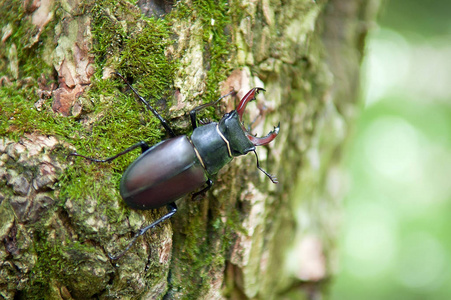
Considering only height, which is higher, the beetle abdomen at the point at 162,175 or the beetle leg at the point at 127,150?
the beetle leg at the point at 127,150

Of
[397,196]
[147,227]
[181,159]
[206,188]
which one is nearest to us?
[147,227]

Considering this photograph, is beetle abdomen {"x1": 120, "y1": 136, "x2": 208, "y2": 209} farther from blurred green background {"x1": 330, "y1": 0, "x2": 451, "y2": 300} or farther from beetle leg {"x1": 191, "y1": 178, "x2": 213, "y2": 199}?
blurred green background {"x1": 330, "y1": 0, "x2": 451, "y2": 300}

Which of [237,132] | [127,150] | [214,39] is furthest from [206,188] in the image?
[214,39]

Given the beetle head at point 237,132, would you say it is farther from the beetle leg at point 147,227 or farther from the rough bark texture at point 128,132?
the beetle leg at point 147,227

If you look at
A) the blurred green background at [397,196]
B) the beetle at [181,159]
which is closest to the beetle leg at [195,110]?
the beetle at [181,159]

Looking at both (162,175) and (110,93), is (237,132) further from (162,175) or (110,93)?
(110,93)

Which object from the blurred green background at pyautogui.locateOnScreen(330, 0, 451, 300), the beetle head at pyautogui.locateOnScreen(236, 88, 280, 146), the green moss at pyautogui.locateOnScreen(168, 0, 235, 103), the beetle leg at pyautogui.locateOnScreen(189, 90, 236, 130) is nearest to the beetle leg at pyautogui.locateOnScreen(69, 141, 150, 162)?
the beetle leg at pyautogui.locateOnScreen(189, 90, 236, 130)

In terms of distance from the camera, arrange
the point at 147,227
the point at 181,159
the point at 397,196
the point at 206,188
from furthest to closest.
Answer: the point at 397,196 → the point at 206,188 → the point at 181,159 → the point at 147,227

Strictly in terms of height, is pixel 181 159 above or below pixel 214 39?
below
